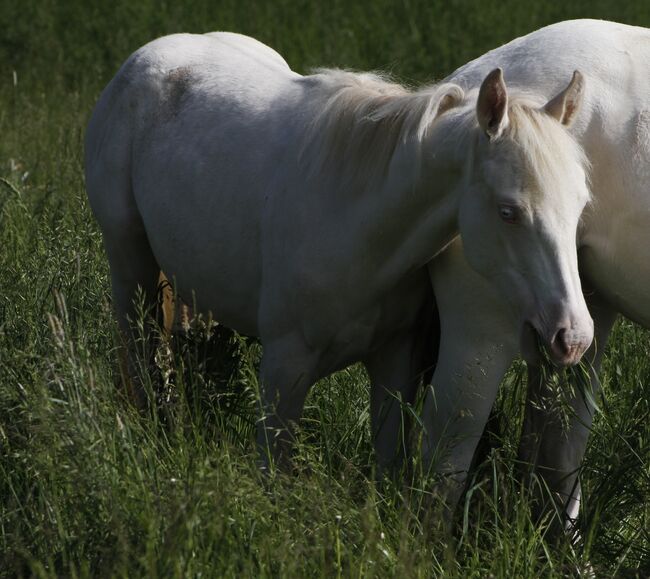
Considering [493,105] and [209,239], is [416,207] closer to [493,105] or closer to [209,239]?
[493,105]

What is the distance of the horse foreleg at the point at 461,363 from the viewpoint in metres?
3.55

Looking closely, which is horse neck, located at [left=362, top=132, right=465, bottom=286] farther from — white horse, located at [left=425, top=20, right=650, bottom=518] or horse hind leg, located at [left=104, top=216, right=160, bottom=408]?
horse hind leg, located at [left=104, top=216, right=160, bottom=408]

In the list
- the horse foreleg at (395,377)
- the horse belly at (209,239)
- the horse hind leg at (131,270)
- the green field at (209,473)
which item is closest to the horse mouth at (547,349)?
the green field at (209,473)

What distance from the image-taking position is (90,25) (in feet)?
37.5

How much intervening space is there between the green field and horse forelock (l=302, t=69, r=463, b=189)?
297 millimetres

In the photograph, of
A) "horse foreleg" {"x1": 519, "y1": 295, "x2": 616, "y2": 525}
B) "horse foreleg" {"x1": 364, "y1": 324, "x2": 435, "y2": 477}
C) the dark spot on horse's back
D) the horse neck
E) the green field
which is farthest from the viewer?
the dark spot on horse's back

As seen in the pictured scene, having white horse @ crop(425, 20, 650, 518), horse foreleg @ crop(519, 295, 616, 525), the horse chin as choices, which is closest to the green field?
horse foreleg @ crop(519, 295, 616, 525)

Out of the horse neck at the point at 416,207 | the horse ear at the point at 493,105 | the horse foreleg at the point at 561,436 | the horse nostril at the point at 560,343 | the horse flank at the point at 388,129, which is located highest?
Result: the horse ear at the point at 493,105

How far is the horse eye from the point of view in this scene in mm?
3192

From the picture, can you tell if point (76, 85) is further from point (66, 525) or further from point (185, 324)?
point (66, 525)

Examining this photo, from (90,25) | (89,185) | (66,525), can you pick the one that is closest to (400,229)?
(66,525)

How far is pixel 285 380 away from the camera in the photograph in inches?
154

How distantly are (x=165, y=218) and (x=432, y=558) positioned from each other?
1697 mm

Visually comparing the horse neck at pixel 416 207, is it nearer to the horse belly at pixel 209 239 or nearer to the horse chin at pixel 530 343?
the horse chin at pixel 530 343
